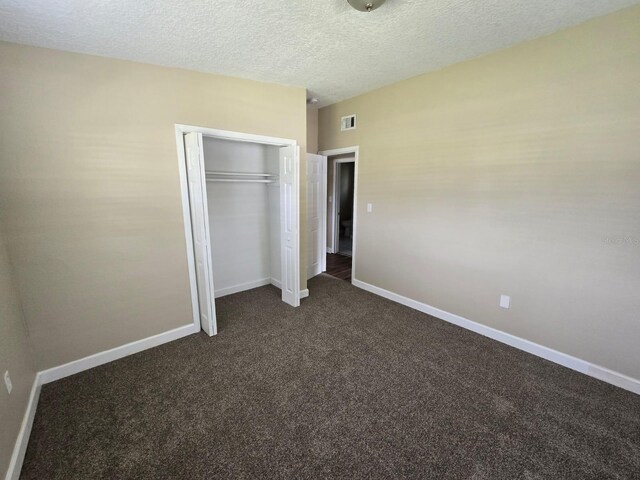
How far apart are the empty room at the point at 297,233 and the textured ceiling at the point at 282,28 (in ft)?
0.06

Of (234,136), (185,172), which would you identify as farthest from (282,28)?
(185,172)

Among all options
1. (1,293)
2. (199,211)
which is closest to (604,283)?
(199,211)

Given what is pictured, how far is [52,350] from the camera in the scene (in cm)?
223

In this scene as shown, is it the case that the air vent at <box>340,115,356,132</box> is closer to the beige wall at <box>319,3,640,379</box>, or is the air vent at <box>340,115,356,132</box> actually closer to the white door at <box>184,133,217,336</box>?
the beige wall at <box>319,3,640,379</box>

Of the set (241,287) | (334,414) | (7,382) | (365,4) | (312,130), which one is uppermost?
(365,4)

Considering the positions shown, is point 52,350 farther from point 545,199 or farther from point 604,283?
point 604,283

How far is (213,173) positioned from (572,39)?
3433mm

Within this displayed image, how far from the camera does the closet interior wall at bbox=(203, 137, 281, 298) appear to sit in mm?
3568

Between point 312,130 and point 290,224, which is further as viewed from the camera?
point 312,130

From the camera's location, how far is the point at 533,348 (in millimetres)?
2539

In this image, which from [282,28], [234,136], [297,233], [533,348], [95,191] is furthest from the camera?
[297,233]

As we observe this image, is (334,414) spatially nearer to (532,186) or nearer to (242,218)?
(532,186)

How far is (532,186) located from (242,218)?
3.28 meters

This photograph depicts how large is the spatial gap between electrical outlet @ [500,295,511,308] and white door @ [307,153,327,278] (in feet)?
8.68
